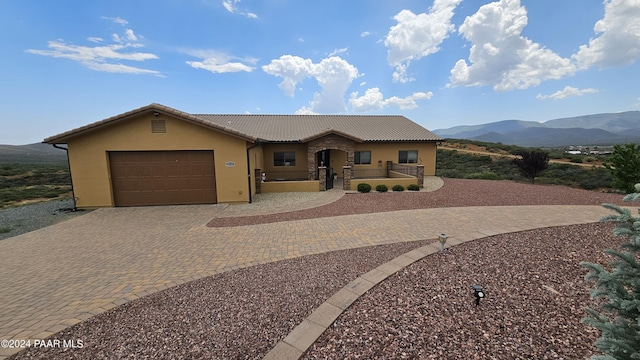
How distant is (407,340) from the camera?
11.0ft

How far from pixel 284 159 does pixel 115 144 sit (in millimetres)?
9920

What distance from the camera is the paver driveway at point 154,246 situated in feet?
15.4

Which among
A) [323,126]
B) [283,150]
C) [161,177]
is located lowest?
[161,177]

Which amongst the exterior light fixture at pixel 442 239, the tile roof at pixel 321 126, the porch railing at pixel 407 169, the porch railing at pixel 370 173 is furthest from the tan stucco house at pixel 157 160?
the porch railing at pixel 407 169

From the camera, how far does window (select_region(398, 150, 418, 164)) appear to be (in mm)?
21094

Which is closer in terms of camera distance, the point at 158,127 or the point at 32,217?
the point at 32,217

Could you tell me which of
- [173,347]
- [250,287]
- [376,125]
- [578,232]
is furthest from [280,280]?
[376,125]

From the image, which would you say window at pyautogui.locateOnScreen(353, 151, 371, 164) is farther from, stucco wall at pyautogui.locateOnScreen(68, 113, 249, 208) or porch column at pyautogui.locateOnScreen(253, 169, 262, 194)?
stucco wall at pyautogui.locateOnScreen(68, 113, 249, 208)

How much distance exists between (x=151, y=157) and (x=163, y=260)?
770cm

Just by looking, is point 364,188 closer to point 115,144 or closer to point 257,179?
point 257,179

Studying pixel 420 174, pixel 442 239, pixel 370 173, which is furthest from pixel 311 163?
pixel 442 239

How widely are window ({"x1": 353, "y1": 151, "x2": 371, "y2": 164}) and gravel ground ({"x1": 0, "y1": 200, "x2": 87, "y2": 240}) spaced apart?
16.1 m

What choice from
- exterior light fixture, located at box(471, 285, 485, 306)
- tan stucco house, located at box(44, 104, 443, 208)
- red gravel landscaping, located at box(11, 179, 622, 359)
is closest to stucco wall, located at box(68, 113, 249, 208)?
tan stucco house, located at box(44, 104, 443, 208)

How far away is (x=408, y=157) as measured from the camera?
69.7 feet
